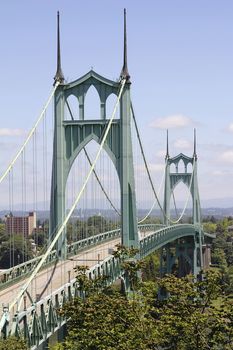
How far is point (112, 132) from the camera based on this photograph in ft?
99.3

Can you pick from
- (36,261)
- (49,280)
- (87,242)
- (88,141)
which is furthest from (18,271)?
(87,242)

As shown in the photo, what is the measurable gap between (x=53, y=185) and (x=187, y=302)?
15.7 meters

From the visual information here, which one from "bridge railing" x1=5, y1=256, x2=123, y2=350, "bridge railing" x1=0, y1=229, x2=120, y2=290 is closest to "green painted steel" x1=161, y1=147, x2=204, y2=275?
"bridge railing" x1=0, y1=229, x2=120, y2=290

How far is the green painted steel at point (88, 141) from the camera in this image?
29.7m

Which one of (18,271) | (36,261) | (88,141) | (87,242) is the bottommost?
(18,271)

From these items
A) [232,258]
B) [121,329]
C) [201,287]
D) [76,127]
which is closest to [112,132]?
[76,127]

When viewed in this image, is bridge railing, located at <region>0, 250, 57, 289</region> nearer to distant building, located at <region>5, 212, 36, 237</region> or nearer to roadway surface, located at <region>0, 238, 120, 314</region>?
roadway surface, located at <region>0, 238, 120, 314</region>

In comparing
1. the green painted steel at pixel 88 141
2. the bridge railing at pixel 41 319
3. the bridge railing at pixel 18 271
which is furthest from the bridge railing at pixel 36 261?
the bridge railing at pixel 41 319

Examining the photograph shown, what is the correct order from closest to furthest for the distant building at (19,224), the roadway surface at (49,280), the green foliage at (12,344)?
the green foliage at (12,344), the roadway surface at (49,280), the distant building at (19,224)

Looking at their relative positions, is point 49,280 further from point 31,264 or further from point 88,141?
point 88,141

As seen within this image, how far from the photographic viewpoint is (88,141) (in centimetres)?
3011

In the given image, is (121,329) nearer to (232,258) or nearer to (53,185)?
(53,185)

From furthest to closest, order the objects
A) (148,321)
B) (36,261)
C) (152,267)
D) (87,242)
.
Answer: (152,267) → (87,242) → (36,261) → (148,321)

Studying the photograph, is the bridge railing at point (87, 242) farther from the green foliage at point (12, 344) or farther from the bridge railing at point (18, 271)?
the green foliage at point (12, 344)
